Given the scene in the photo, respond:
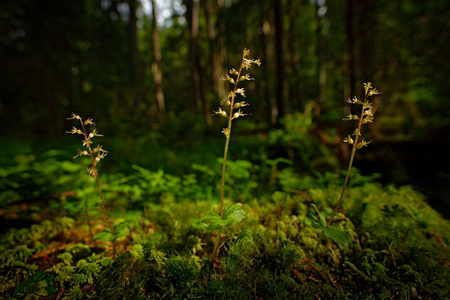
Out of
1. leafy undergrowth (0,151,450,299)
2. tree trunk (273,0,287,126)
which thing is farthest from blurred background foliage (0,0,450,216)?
leafy undergrowth (0,151,450,299)

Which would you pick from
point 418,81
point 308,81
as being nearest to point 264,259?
point 418,81

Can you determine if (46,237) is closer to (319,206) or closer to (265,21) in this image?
(319,206)

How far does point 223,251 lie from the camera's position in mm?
1931

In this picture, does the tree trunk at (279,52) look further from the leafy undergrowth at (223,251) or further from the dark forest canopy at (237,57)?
the leafy undergrowth at (223,251)

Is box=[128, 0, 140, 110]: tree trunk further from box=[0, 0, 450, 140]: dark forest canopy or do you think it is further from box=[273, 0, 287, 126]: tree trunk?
box=[273, 0, 287, 126]: tree trunk

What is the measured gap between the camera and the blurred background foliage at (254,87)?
5.32m

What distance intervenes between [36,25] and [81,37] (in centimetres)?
183

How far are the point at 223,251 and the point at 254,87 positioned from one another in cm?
1938

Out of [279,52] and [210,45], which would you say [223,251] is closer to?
[279,52]

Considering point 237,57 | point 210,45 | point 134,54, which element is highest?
point 237,57

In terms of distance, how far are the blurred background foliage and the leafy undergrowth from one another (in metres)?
1.15

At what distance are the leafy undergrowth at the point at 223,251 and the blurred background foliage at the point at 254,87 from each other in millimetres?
1150

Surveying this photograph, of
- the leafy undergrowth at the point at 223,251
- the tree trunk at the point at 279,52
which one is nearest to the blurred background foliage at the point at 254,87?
the tree trunk at the point at 279,52

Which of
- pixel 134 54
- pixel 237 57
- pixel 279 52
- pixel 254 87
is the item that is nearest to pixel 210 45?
pixel 134 54
